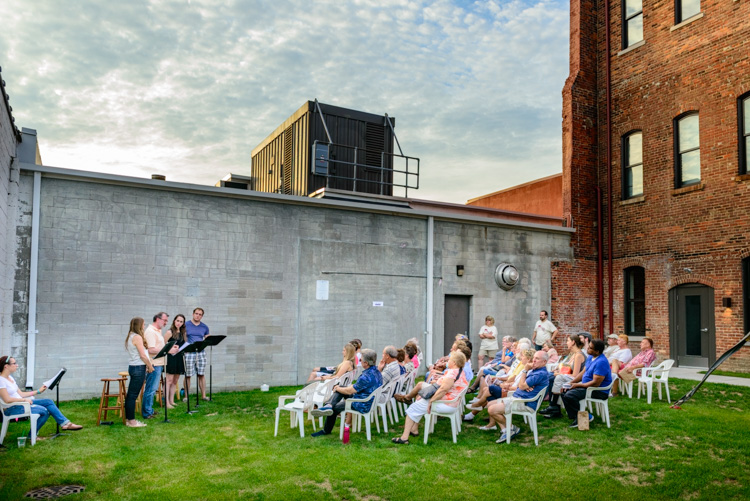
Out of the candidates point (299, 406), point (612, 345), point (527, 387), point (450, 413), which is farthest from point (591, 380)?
point (299, 406)

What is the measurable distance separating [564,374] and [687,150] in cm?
897

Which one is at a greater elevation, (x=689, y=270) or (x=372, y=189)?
(x=372, y=189)

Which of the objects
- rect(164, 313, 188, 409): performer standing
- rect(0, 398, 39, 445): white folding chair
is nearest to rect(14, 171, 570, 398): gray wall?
rect(164, 313, 188, 409): performer standing

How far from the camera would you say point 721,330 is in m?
14.2

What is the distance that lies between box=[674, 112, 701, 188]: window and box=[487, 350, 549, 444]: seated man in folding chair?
9.85m

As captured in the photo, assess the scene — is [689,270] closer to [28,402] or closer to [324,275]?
[324,275]

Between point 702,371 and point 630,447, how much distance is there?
810cm

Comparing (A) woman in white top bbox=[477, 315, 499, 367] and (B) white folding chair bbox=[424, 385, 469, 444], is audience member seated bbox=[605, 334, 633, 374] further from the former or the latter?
(B) white folding chair bbox=[424, 385, 469, 444]

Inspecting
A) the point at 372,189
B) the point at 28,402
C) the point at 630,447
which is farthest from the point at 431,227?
the point at 28,402

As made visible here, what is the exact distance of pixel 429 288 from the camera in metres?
14.3

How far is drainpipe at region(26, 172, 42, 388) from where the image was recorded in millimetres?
10125

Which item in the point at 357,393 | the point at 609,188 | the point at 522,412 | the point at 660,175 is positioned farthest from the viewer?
the point at 609,188

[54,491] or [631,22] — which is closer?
[54,491]

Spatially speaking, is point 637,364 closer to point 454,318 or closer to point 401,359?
point 401,359
